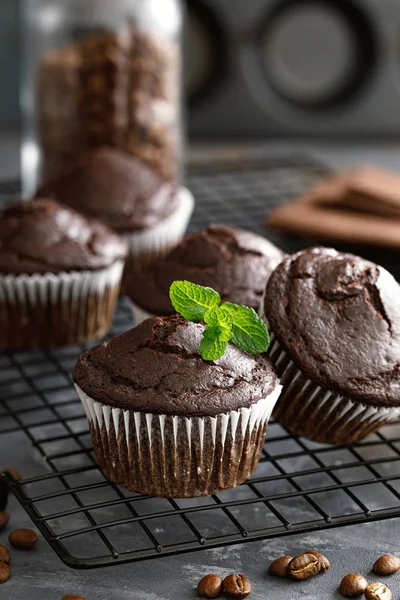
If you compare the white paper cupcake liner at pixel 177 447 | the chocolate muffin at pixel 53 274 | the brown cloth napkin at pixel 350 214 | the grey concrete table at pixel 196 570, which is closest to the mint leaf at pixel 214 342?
the white paper cupcake liner at pixel 177 447

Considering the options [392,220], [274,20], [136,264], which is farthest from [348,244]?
[274,20]

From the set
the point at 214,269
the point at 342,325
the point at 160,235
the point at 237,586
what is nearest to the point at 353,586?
the point at 237,586

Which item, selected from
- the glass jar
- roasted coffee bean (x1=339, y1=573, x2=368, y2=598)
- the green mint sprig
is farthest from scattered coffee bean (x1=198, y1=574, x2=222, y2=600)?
the glass jar

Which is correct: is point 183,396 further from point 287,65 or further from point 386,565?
point 287,65

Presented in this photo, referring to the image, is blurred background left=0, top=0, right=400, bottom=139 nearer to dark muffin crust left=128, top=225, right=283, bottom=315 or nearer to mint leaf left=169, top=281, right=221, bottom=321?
dark muffin crust left=128, top=225, right=283, bottom=315

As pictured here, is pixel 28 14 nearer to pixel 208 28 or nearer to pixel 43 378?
pixel 208 28
